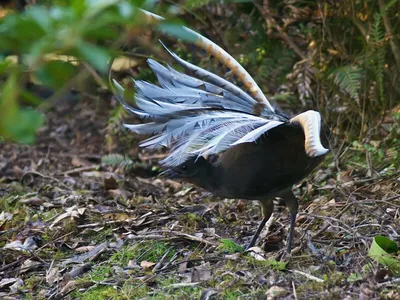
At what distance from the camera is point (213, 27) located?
22.8ft

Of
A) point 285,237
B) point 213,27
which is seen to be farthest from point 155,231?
point 213,27

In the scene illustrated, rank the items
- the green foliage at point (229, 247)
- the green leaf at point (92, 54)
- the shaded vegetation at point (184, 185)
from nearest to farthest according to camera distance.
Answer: the green leaf at point (92, 54) < the shaded vegetation at point (184, 185) < the green foliage at point (229, 247)

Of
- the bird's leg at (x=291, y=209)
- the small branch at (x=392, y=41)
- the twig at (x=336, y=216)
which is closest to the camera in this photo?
the bird's leg at (x=291, y=209)

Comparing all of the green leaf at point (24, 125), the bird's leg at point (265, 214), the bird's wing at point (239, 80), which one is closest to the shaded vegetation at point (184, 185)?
the green leaf at point (24, 125)

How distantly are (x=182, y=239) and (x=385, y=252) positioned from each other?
1263mm

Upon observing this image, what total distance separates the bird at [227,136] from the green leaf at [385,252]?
18.0 inches

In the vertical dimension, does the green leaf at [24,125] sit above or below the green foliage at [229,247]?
above

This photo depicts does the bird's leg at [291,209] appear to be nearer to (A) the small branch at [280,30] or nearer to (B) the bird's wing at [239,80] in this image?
(B) the bird's wing at [239,80]

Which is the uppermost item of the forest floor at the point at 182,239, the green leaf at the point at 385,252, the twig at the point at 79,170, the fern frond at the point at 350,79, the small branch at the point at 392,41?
the small branch at the point at 392,41

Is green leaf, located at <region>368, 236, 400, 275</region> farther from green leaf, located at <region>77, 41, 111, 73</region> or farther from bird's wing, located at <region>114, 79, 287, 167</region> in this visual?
green leaf, located at <region>77, 41, 111, 73</region>

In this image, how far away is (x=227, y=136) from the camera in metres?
3.42

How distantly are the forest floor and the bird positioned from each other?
1.06 ft

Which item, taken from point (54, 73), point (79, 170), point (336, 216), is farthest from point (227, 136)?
point (79, 170)

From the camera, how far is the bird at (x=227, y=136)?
135 inches
